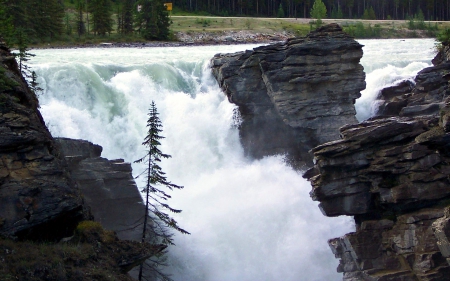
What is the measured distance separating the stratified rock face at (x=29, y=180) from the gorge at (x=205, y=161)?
857 cm

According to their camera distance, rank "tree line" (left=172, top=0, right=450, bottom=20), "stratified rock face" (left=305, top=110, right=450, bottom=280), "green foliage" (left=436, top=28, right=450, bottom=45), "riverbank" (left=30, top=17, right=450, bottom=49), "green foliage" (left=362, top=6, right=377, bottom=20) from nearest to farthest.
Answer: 1. "stratified rock face" (left=305, top=110, right=450, bottom=280)
2. "green foliage" (left=436, top=28, right=450, bottom=45)
3. "riverbank" (left=30, top=17, right=450, bottom=49)
4. "tree line" (left=172, top=0, right=450, bottom=20)
5. "green foliage" (left=362, top=6, right=377, bottom=20)

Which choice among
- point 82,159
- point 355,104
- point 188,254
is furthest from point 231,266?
point 355,104

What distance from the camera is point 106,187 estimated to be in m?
27.3

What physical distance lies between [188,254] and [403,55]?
31448mm

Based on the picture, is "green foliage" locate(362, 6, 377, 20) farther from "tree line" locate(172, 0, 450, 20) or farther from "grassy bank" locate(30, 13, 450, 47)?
"grassy bank" locate(30, 13, 450, 47)

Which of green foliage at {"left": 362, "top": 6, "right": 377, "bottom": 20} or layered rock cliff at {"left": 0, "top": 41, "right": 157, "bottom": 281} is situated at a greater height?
green foliage at {"left": 362, "top": 6, "right": 377, "bottom": 20}

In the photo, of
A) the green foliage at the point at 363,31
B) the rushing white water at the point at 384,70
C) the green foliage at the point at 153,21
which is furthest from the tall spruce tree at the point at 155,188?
the green foliage at the point at 363,31

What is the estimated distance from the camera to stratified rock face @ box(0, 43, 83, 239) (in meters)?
17.9

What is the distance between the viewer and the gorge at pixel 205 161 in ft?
A: 90.7

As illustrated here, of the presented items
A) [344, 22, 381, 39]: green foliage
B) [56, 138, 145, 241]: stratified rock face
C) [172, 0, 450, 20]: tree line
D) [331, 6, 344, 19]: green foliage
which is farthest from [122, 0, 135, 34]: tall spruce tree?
[56, 138, 145, 241]: stratified rock face

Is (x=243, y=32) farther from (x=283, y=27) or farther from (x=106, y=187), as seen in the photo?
(x=106, y=187)

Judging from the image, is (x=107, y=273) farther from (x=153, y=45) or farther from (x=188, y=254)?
(x=153, y=45)

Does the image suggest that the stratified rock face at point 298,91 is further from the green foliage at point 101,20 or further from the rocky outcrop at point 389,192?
the green foliage at point 101,20

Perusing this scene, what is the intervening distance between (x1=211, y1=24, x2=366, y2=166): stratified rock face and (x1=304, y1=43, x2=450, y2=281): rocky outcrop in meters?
10.9
